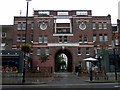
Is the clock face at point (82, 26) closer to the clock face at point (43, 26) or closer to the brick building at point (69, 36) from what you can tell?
the brick building at point (69, 36)

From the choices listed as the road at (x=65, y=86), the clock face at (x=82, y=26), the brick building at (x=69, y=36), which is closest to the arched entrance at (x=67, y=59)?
the brick building at (x=69, y=36)

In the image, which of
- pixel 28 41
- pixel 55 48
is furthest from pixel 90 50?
pixel 28 41

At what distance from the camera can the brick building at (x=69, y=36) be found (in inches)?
1481

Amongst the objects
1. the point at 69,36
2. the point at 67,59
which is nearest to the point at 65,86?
the point at 69,36

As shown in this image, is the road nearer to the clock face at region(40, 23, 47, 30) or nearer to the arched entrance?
the arched entrance

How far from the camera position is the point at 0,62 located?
1075 inches

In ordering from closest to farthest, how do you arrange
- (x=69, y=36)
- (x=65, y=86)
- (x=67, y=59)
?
(x=65, y=86)
(x=69, y=36)
(x=67, y=59)

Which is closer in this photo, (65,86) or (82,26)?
(65,86)

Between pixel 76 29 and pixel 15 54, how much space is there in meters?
17.2

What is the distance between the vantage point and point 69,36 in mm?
38156

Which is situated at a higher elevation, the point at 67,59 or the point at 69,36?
the point at 69,36

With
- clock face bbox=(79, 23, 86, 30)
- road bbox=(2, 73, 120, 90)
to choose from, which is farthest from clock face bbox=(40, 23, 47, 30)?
road bbox=(2, 73, 120, 90)

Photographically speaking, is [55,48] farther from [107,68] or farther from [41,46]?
[107,68]

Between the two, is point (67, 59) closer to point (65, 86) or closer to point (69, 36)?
point (69, 36)
